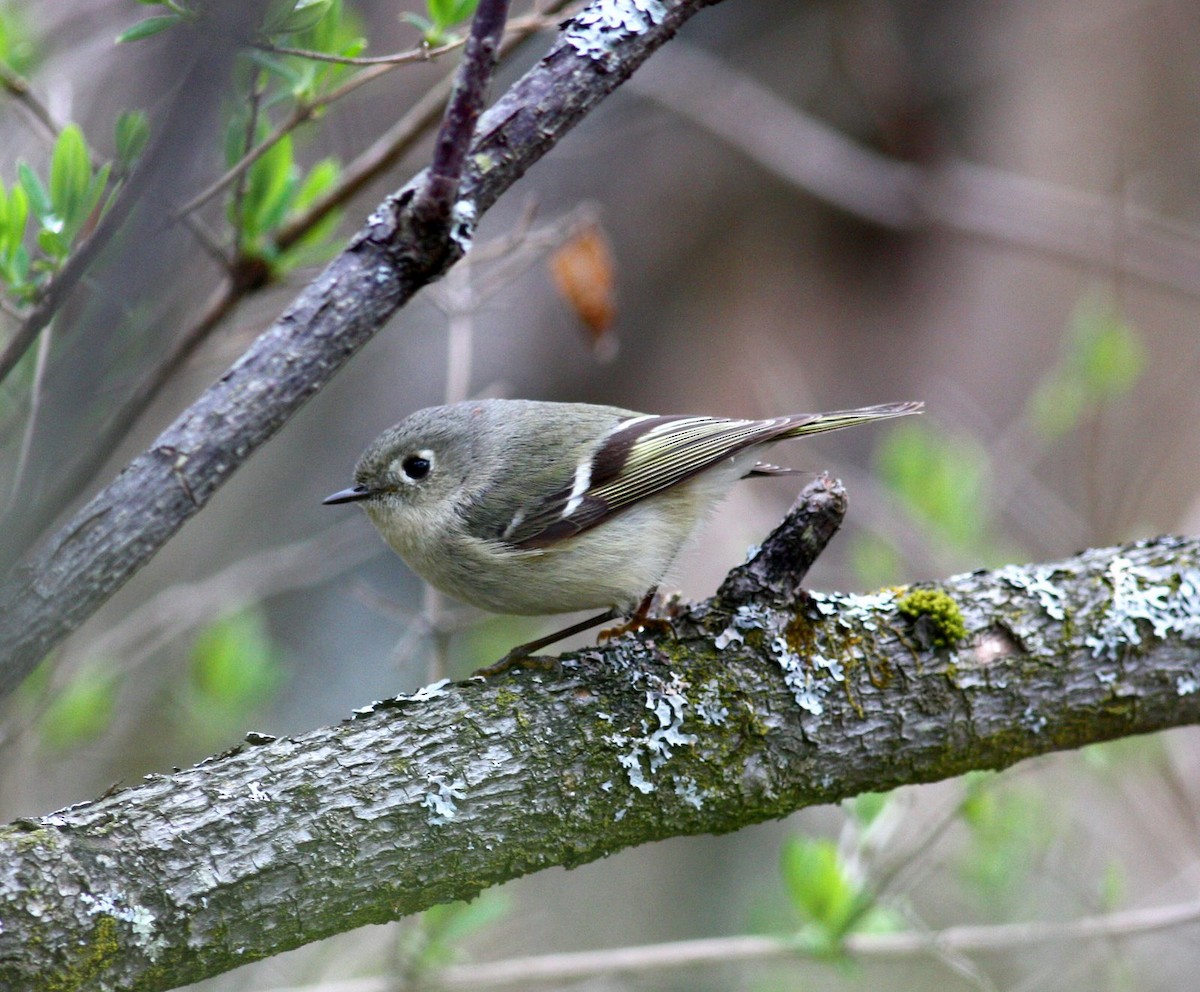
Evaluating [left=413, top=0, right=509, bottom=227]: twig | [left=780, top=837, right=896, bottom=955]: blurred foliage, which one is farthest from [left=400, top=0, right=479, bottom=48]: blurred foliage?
[left=780, top=837, right=896, bottom=955]: blurred foliage

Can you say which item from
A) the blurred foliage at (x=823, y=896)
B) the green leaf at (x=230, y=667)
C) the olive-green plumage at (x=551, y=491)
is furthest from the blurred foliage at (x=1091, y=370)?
the green leaf at (x=230, y=667)

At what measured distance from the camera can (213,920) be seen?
1930 mm

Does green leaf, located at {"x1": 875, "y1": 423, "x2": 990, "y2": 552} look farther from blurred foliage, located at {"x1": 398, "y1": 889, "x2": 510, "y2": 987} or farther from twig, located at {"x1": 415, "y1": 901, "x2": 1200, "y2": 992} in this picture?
blurred foliage, located at {"x1": 398, "y1": 889, "x2": 510, "y2": 987}

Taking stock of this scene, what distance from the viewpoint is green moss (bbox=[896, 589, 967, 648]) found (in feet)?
8.87

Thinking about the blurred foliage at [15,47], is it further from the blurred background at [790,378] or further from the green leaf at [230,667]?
the green leaf at [230,667]

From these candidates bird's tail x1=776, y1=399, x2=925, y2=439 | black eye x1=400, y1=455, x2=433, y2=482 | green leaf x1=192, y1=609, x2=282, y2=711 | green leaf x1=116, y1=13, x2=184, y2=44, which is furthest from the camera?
green leaf x1=192, y1=609, x2=282, y2=711

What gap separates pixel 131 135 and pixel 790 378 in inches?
190

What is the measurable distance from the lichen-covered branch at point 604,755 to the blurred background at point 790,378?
0.64 meters

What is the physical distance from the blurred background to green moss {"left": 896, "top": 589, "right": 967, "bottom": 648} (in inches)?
28.3

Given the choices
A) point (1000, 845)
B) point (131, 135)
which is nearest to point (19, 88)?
point (131, 135)

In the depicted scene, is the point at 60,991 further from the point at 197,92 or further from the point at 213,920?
the point at 197,92

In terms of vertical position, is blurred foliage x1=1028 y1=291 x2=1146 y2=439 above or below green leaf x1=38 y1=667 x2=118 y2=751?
above

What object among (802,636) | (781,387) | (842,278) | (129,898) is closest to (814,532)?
(802,636)

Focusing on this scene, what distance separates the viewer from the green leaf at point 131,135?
2173 millimetres
